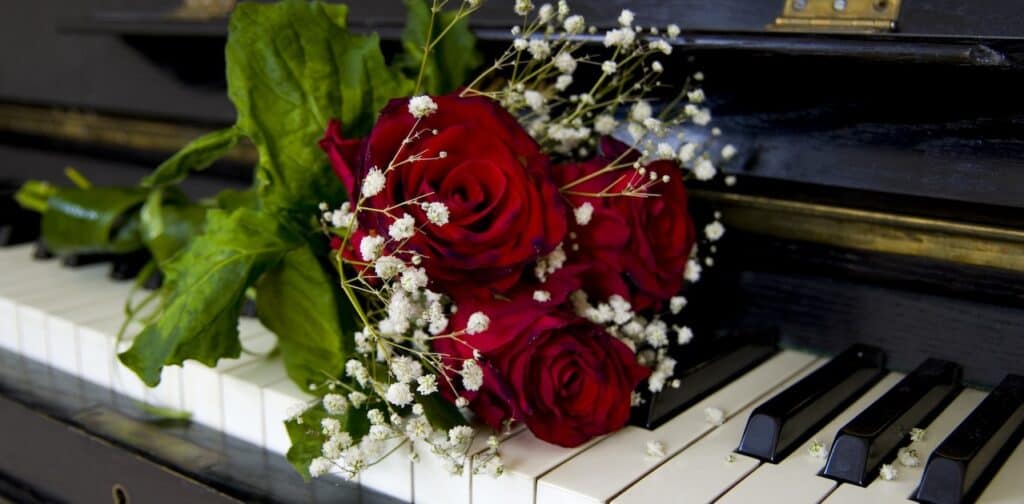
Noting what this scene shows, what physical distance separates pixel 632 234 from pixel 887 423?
267 mm

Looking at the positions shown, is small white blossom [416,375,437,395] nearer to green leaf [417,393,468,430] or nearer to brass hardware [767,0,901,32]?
green leaf [417,393,468,430]

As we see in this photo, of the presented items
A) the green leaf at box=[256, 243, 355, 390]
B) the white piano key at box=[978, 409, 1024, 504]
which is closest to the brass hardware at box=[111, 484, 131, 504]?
the green leaf at box=[256, 243, 355, 390]

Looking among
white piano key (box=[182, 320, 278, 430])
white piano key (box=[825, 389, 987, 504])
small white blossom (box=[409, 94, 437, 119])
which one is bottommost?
white piano key (box=[182, 320, 278, 430])

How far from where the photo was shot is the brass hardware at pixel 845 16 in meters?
0.90

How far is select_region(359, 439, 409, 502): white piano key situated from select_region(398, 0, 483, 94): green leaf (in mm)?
410

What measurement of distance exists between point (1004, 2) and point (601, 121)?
0.39 m

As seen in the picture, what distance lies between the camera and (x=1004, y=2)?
2.85 ft

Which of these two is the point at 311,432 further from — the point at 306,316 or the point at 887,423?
the point at 887,423

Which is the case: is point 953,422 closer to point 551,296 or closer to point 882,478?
point 882,478

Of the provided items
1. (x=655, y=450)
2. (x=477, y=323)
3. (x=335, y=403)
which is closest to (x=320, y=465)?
(x=335, y=403)

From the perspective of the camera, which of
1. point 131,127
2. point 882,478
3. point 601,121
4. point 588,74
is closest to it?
point 882,478

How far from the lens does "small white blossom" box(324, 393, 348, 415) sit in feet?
2.64

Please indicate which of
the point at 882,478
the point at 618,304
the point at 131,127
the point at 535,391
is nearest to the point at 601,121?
the point at 618,304

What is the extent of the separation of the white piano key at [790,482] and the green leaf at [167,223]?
81cm
